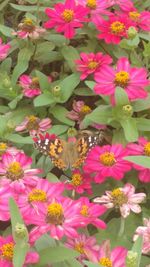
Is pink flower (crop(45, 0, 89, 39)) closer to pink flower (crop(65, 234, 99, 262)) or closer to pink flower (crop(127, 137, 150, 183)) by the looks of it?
pink flower (crop(127, 137, 150, 183))

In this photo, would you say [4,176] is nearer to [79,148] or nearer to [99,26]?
[79,148]

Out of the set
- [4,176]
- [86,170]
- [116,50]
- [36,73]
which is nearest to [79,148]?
[86,170]

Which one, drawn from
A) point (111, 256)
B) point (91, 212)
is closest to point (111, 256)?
point (111, 256)

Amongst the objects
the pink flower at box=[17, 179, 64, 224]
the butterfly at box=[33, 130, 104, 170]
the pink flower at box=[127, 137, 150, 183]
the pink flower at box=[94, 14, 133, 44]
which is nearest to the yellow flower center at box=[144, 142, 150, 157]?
the pink flower at box=[127, 137, 150, 183]

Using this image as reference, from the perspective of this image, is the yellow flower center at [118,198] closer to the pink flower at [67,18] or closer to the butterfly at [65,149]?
the butterfly at [65,149]

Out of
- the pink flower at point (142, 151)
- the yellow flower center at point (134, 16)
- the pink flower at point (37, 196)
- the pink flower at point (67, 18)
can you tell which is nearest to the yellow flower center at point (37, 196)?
the pink flower at point (37, 196)

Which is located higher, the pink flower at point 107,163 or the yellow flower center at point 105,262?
the pink flower at point 107,163
